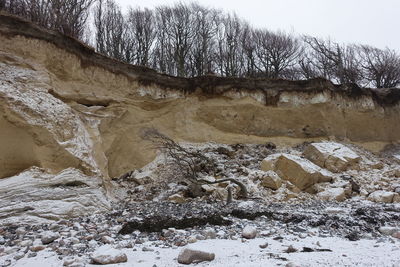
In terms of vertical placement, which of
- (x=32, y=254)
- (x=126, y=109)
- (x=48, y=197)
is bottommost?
(x=32, y=254)

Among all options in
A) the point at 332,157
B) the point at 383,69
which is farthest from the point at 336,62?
the point at 332,157

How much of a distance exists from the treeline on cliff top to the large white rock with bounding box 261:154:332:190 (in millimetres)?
10716

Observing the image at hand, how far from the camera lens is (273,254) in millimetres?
3473

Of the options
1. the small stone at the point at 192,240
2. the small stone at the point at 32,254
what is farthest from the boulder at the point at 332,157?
the small stone at the point at 32,254

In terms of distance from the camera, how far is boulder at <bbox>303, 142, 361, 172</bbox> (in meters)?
11.2

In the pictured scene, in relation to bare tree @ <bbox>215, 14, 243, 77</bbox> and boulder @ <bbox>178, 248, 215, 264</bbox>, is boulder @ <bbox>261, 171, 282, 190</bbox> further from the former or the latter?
bare tree @ <bbox>215, 14, 243, 77</bbox>

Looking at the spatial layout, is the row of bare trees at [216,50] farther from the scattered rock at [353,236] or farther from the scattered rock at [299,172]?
the scattered rock at [353,236]

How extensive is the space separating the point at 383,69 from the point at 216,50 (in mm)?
10791

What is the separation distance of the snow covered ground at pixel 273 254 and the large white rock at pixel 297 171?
211 inches

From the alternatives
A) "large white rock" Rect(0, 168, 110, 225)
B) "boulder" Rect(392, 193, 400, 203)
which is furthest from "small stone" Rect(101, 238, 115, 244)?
"boulder" Rect(392, 193, 400, 203)

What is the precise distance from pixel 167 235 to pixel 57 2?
45.8ft

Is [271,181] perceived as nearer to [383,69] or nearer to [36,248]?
[36,248]

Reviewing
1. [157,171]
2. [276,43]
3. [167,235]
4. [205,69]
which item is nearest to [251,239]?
[167,235]

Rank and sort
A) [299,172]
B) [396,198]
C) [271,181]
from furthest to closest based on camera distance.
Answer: [299,172]
[271,181]
[396,198]
